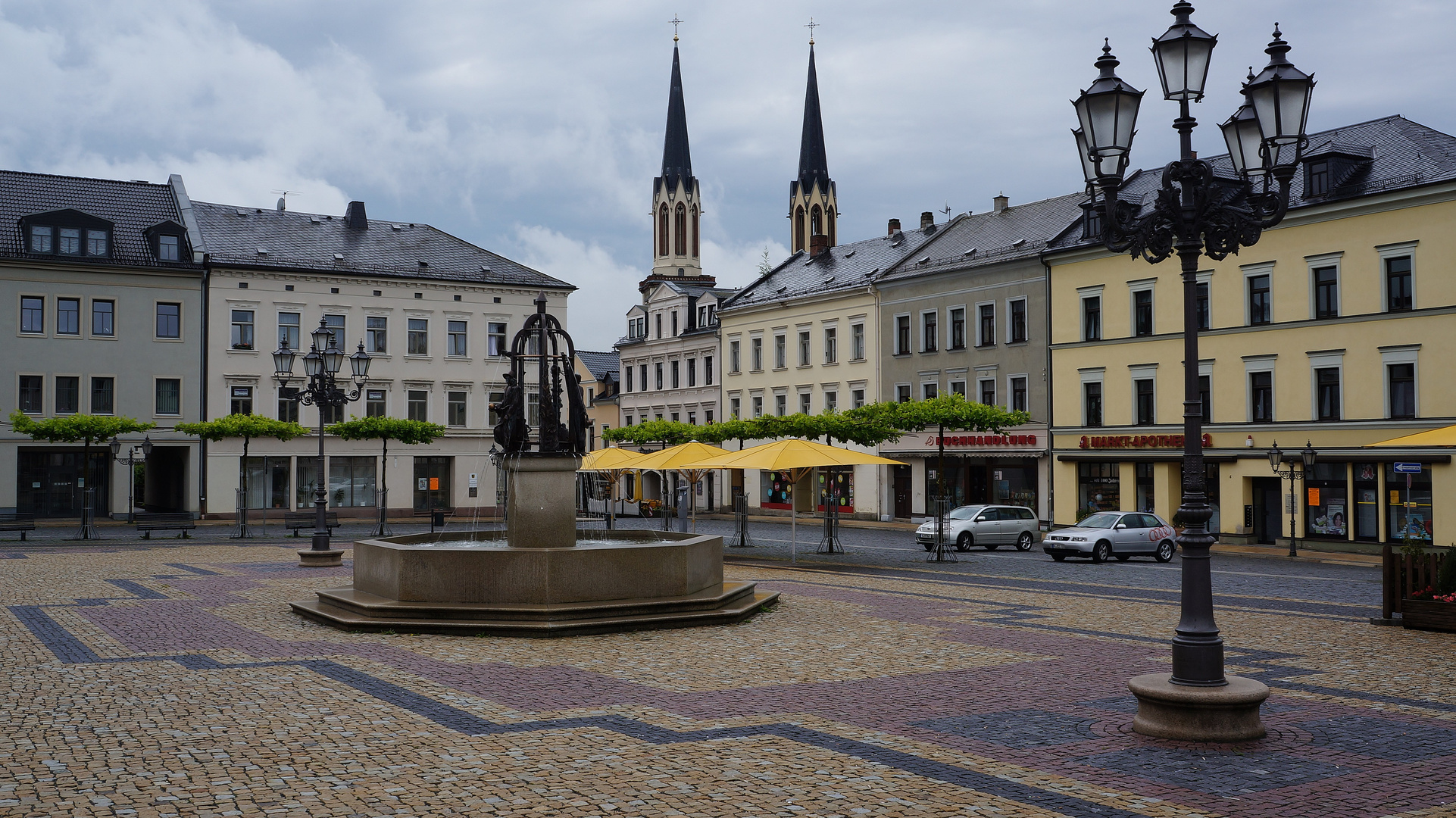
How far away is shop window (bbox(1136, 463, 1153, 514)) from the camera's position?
4391cm

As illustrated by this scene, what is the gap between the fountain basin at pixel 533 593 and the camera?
15.2m

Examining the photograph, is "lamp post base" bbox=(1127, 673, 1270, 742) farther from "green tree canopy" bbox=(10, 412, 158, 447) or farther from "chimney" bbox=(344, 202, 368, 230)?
"chimney" bbox=(344, 202, 368, 230)

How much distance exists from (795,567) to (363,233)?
3920 centimetres

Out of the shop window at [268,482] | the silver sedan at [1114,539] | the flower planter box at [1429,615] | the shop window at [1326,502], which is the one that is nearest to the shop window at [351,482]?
the shop window at [268,482]

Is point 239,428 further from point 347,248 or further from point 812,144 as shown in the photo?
point 812,144

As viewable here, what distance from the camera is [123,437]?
51312mm

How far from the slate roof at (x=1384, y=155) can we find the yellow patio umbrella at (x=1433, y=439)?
1960 centimetres

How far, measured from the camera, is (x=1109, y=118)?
9531 millimetres

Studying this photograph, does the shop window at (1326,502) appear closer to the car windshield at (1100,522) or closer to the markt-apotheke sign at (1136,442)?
the markt-apotheke sign at (1136,442)

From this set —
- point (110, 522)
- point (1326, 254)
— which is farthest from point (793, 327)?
point (110, 522)

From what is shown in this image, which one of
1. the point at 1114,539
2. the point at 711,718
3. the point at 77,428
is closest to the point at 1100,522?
the point at 1114,539

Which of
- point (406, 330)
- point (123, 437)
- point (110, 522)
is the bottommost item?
point (110, 522)

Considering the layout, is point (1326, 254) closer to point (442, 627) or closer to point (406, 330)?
point (442, 627)

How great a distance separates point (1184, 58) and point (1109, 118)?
668 millimetres
